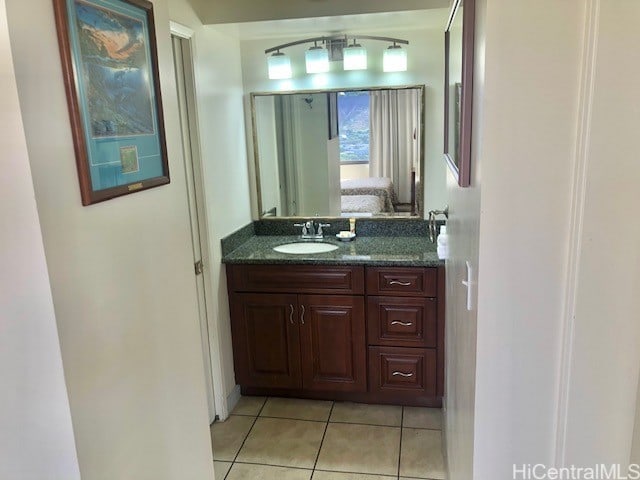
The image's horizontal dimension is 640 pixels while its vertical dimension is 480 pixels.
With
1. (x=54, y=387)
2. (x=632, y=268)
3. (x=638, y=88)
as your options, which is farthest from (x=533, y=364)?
(x=54, y=387)

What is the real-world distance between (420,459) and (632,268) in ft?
5.99

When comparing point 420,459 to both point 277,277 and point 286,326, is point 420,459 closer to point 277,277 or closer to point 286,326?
point 286,326

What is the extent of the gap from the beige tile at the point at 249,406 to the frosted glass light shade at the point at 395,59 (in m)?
2.11

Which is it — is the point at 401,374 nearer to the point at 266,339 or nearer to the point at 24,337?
the point at 266,339

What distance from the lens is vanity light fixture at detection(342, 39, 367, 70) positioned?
3041mm

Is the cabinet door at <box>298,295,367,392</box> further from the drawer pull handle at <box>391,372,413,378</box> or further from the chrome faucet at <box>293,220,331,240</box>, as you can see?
the chrome faucet at <box>293,220,331,240</box>

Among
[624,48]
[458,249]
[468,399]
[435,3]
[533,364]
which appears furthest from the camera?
[435,3]

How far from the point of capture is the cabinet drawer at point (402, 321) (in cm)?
279

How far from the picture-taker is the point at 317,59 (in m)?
3.09

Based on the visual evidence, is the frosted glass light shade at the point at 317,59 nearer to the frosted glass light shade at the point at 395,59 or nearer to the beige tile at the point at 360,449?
the frosted glass light shade at the point at 395,59

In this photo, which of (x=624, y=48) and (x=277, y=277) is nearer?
(x=624, y=48)

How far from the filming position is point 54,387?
1150 mm

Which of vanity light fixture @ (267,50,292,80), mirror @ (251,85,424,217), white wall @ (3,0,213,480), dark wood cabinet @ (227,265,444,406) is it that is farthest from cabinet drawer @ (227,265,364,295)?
vanity light fixture @ (267,50,292,80)

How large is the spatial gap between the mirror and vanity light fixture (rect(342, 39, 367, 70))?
0.48 ft
